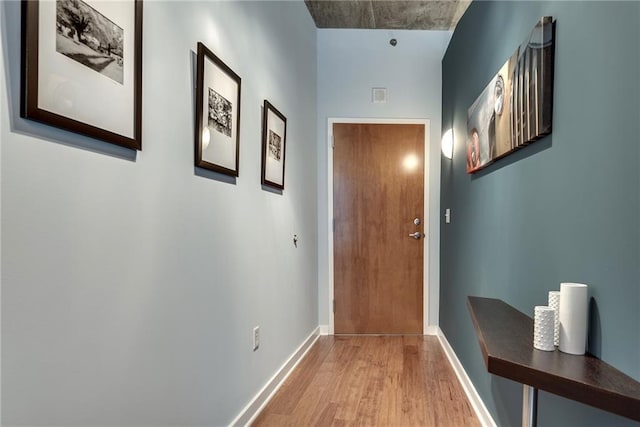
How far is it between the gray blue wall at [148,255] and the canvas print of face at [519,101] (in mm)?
1206

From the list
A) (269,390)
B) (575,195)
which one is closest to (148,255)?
(575,195)

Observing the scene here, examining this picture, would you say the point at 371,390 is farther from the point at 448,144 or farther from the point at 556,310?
the point at 448,144

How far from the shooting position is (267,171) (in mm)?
2273

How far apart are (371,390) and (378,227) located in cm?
158

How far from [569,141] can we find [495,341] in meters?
0.64

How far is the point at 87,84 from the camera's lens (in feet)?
3.13

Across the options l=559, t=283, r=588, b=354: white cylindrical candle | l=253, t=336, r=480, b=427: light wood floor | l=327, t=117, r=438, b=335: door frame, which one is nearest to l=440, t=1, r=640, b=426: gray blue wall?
l=559, t=283, r=588, b=354: white cylindrical candle

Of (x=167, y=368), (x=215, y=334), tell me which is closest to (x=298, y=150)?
(x=215, y=334)

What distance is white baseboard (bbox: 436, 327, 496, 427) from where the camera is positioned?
1975 millimetres

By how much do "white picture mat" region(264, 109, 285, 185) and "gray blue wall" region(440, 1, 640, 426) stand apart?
119 centimetres

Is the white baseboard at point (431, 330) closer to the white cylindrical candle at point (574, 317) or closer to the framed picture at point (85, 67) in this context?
the white cylindrical candle at point (574, 317)

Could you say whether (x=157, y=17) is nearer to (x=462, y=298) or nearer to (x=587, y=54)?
(x=587, y=54)

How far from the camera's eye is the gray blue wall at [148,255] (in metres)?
0.82

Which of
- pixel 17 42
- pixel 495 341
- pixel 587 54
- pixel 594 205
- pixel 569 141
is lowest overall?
pixel 495 341
